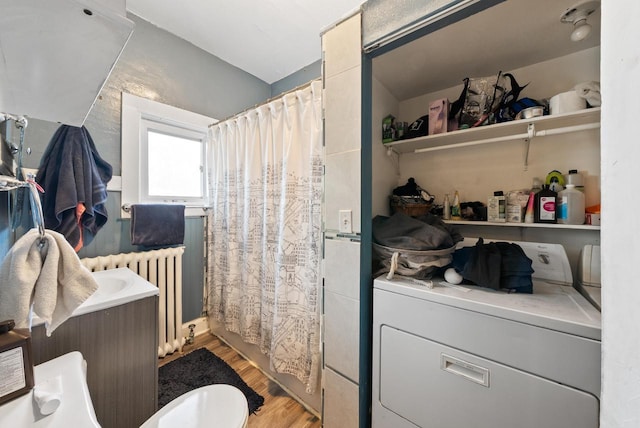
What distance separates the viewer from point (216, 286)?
6.61ft

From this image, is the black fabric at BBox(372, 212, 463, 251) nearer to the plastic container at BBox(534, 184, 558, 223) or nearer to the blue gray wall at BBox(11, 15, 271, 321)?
the plastic container at BBox(534, 184, 558, 223)

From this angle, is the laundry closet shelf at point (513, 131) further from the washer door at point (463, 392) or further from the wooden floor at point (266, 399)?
the wooden floor at point (266, 399)

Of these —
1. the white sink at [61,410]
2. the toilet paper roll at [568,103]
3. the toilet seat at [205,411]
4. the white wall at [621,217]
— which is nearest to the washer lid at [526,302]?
the white wall at [621,217]

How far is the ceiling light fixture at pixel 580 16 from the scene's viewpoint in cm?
92

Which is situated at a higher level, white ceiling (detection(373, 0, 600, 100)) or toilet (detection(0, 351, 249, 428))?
white ceiling (detection(373, 0, 600, 100))

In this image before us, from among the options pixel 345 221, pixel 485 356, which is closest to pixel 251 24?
pixel 345 221

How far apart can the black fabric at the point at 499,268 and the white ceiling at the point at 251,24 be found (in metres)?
1.53

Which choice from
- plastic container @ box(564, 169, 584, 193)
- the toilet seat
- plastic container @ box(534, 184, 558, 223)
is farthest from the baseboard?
plastic container @ box(564, 169, 584, 193)

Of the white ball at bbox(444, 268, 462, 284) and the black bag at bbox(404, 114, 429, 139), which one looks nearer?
the white ball at bbox(444, 268, 462, 284)

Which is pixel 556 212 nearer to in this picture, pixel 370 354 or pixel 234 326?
pixel 370 354

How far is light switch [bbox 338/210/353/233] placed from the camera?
1060 millimetres

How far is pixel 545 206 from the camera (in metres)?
1.14

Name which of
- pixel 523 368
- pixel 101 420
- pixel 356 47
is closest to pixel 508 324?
pixel 523 368

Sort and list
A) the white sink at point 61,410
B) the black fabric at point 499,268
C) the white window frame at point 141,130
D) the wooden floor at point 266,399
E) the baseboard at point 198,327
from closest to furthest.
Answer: the white sink at point 61,410 → the black fabric at point 499,268 → the wooden floor at point 266,399 → the white window frame at point 141,130 → the baseboard at point 198,327
